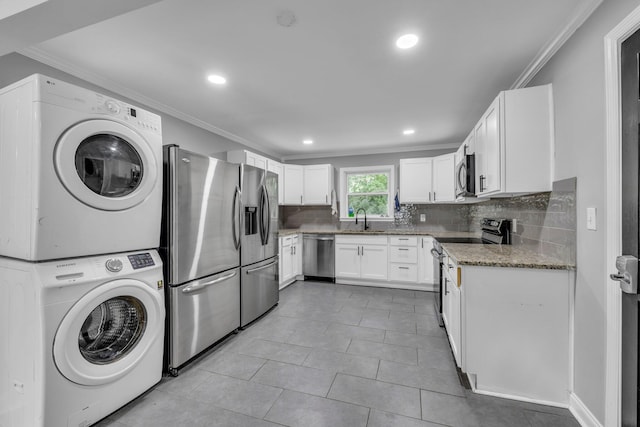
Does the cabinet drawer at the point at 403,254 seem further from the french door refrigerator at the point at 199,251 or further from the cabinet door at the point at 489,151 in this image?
the french door refrigerator at the point at 199,251

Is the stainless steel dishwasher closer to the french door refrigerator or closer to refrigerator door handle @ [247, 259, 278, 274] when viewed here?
refrigerator door handle @ [247, 259, 278, 274]

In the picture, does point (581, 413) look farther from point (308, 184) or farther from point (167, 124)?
point (308, 184)

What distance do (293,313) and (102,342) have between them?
1.96 metres

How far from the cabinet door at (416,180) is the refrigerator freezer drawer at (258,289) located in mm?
2605

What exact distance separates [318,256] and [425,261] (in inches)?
70.2

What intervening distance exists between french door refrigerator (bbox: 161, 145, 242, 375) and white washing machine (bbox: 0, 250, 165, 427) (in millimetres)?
300

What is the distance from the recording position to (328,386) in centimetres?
190

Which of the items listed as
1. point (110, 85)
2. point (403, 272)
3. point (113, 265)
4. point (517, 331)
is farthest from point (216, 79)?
point (403, 272)

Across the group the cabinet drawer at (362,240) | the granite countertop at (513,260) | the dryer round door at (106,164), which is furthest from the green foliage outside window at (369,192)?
the dryer round door at (106,164)

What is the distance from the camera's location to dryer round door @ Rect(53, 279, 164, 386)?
1409mm

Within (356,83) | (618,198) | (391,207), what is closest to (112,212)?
(356,83)

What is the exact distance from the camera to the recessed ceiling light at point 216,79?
2396mm

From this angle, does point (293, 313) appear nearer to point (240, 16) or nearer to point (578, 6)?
point (240, 16)

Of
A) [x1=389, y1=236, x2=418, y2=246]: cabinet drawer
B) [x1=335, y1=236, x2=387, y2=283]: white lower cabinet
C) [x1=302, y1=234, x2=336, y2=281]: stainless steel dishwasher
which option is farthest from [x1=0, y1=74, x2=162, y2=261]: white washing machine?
[x1=389, y1=236, x2=418, y2=246]: cabinet drawer
